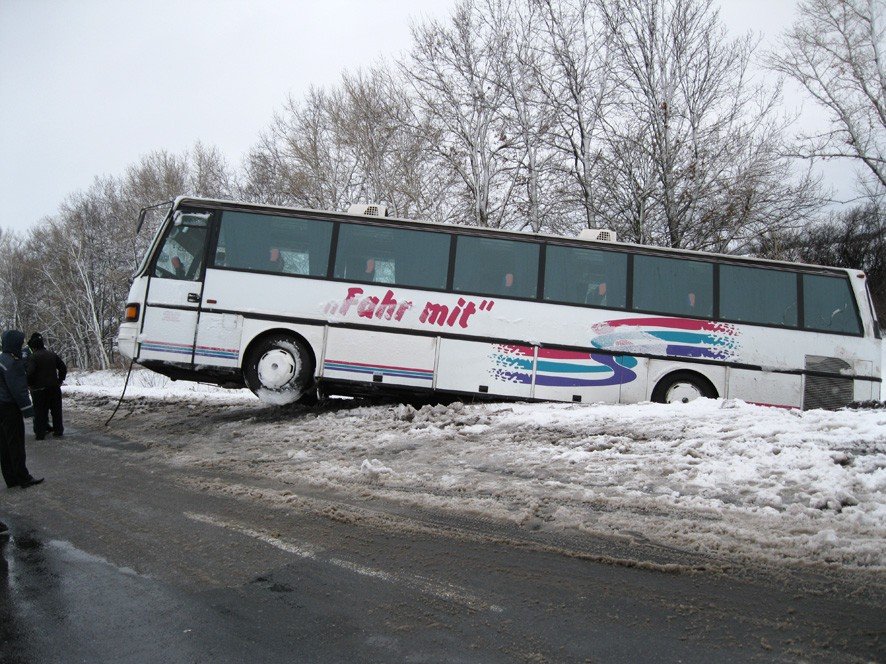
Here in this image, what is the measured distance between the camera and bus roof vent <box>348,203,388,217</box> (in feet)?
36.6

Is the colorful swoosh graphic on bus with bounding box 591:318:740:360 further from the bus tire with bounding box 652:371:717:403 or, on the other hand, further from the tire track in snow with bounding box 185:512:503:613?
the tire track in snow with bounding box 185:512:503:613

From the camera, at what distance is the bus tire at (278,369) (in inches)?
412

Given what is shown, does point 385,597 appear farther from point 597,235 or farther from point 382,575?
point 597,235

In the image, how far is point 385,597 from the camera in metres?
3.63

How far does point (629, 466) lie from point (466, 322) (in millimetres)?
4863

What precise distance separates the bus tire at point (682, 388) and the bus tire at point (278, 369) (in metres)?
5.99

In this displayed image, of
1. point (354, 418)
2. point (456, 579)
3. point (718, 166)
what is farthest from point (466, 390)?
point (718, 166)

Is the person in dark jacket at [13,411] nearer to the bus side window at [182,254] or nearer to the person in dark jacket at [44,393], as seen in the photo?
the bus side window at [182,254]

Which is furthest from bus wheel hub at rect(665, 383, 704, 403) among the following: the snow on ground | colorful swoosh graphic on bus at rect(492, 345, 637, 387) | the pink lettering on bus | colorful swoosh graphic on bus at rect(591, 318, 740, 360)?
the pink lettering on bus

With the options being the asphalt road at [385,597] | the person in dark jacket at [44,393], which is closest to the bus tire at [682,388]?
the asphalt road at [385,597]

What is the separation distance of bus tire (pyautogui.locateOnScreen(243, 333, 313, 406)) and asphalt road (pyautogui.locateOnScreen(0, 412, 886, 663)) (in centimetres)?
507

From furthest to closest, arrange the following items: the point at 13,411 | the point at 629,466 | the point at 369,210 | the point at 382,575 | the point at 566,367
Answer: the point at 369,210, the point at 566,367, the point at 13,411, the point at 629,466, the point at 382,575

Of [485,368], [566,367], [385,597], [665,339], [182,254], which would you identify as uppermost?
[182,254]

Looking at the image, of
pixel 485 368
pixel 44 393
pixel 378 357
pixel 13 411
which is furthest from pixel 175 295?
pixel 485 368
